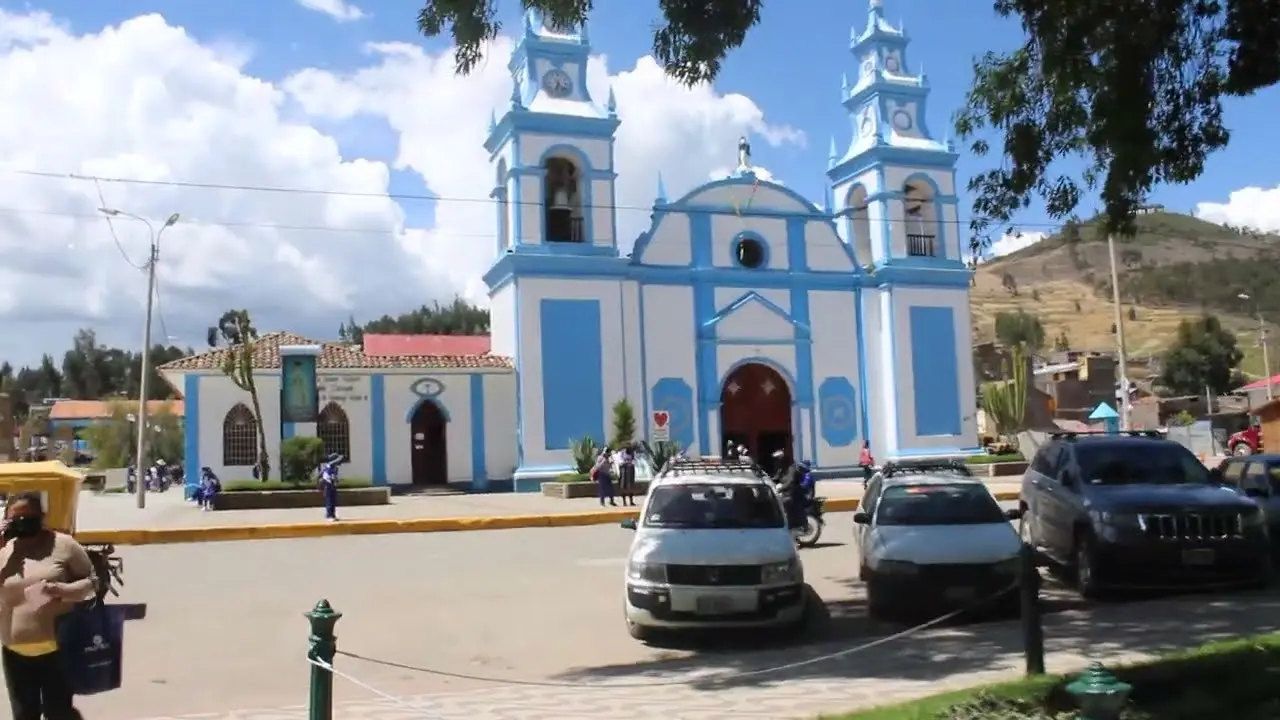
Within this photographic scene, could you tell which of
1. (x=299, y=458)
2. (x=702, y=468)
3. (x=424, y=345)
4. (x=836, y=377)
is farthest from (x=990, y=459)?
(x=702, y=468)

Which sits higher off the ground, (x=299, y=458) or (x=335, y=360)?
(x=335, y=360)

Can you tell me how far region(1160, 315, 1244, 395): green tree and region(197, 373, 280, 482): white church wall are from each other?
7028 centimetres

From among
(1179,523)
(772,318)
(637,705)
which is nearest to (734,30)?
(637,705)

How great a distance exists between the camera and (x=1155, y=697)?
6.57 metres

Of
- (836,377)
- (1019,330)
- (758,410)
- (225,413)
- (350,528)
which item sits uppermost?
(1019,330)

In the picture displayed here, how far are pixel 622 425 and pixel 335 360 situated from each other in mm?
8788

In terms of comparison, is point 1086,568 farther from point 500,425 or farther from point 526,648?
point 500,425

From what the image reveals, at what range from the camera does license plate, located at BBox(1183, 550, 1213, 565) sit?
36.0 ft

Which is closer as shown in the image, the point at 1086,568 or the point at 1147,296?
the point at 1086,568

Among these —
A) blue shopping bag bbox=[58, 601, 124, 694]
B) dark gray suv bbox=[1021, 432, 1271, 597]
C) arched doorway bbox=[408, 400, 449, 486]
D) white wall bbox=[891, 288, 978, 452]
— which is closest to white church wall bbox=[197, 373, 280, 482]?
arched doorway bbox=[408, 400, 449, 486]

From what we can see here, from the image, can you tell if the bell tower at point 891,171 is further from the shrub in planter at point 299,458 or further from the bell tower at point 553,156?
the shrub in planter at point 299,458

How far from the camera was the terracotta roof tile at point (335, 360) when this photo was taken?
31.8 metres

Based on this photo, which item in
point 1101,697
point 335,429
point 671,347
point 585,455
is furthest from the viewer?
point 671,347

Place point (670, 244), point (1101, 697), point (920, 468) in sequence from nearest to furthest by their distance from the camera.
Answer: point (1101, 697) < point (920, 468) < point (670, 244)
